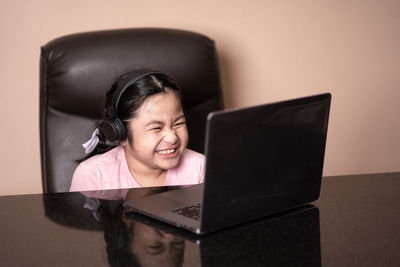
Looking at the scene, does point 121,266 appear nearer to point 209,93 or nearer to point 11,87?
point 209,93

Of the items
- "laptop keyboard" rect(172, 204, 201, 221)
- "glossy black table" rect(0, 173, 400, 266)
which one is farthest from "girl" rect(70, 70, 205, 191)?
"laptop keyboard" rect(172, 204, 201, 221)

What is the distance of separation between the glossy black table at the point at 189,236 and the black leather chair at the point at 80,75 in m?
0.53

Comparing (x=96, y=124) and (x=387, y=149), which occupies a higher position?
(x=96, y=124)

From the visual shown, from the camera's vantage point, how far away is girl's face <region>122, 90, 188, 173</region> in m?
1.64

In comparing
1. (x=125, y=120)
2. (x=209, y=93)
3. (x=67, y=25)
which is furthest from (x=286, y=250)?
(x=67, y=25)

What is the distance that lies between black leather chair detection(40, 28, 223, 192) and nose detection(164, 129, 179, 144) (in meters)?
0.22

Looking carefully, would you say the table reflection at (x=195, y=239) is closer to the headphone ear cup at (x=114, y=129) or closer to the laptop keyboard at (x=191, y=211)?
the laptop keyboard at (x=191, y=211)

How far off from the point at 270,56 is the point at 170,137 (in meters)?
0.92

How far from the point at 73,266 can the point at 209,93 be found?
1.05 metres

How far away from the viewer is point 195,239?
96 cm

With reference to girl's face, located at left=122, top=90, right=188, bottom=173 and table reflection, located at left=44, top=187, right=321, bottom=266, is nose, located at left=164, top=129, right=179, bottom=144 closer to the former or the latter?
girl's face, located at left=122, top=90, right=188, bottom=173

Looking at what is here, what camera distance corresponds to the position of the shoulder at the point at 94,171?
169cm

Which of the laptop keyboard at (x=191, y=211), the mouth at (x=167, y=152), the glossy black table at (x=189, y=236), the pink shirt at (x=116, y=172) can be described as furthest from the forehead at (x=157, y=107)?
the laptop keyboard at (x=191, y=211)

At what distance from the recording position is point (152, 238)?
97 cm
